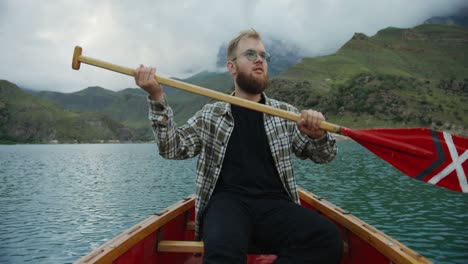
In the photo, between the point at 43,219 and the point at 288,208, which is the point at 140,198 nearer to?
the point at 43,219

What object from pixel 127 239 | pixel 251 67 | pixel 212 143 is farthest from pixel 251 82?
pixel 127 239

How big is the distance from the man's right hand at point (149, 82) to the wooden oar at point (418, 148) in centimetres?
21

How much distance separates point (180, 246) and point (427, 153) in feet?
11.4

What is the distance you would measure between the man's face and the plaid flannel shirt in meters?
0.42

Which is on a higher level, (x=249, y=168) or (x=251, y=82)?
(x=251, y=82)

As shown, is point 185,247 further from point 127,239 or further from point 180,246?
point 127,239

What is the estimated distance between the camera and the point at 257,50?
4723mm

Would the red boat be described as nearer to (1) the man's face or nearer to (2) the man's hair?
(1) the man's face

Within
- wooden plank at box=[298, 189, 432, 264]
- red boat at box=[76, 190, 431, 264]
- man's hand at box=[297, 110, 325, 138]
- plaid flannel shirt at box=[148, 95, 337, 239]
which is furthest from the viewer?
man's hand at box=[297, 110, 325, 138]

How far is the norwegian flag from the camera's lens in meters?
4.39

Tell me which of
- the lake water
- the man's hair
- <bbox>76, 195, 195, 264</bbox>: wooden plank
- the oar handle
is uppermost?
the man's hair


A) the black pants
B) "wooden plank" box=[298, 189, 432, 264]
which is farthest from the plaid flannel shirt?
"wooden plank" box=[298, 189, 432, 264]

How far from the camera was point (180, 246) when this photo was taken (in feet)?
15.4

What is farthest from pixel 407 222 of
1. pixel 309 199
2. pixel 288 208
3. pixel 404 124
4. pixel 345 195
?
pixel 404 124
